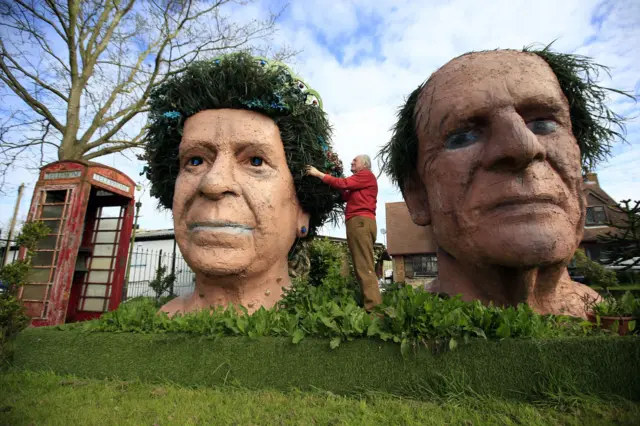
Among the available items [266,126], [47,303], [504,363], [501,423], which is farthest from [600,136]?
[47,303]

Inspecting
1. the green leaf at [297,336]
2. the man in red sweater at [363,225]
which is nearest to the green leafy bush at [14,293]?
the green leaf at [297,336]

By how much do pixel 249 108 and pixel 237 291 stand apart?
1980 millimetres

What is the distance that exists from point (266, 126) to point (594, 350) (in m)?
3.32

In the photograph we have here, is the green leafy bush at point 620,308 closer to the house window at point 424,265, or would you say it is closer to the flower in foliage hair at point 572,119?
the flower in foliage hair at point 572,119

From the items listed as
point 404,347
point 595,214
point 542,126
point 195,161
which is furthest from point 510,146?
point 595,214

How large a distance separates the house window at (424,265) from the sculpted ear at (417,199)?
33.2 ft

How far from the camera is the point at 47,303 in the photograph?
4902mm

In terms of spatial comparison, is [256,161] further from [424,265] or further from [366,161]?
[424,265]

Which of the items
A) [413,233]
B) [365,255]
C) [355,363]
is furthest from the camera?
[413,233]

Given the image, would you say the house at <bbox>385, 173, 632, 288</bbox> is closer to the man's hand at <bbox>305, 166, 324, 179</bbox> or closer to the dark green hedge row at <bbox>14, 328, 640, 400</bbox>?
the man's hand at <bbox>305, 166, 324, 179</bbox>

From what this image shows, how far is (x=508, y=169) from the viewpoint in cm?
263

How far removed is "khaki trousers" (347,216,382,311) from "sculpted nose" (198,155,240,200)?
1.23 metres

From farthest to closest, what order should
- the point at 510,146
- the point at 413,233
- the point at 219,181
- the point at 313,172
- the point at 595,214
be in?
1. the point at 413,233
2. the point at 595,214
3. the point at 313,172
4. the point at 219,181
5. the point at 510,146

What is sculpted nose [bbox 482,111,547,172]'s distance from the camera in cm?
251
